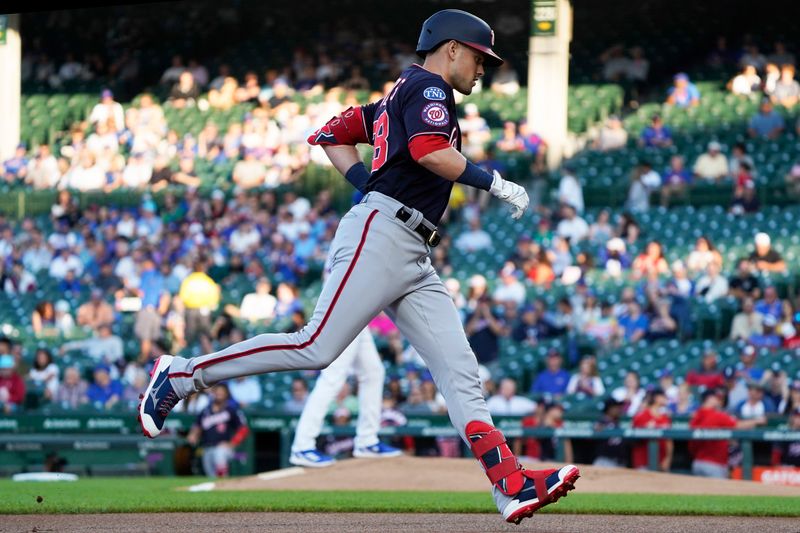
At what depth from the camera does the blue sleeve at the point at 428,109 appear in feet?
16.1

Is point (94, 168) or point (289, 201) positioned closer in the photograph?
point (289, 201)

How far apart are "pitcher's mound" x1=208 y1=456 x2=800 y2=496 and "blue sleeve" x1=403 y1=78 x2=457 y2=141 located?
406 cm

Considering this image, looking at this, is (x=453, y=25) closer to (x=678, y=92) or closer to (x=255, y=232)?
(x=255, y=232)

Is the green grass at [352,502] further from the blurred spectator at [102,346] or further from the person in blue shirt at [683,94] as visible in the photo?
the person in blue shirt at [683,94]

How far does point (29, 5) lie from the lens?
755 inches

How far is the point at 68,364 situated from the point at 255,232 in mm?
3368

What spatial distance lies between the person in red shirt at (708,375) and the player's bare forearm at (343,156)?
311 inches

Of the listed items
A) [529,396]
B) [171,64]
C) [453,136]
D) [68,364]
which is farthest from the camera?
[171,64]

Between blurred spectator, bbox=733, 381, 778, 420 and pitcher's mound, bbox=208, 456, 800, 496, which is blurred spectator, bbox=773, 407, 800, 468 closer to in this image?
blurred spectator, bbox=733, 381, 778, 420

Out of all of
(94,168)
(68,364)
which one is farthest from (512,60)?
(68,364)

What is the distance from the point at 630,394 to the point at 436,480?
4286 millimetres

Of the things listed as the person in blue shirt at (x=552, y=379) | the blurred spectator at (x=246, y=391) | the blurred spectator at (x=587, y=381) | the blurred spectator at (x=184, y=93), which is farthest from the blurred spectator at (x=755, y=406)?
the blurred spectator at (x=184, y=93)

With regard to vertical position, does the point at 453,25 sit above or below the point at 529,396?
above

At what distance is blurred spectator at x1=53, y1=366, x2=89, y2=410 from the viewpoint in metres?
14.6
